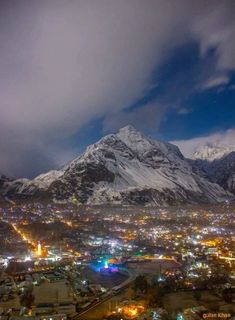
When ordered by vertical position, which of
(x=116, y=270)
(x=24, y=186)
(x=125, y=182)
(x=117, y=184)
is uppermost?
(x=24, y=186)

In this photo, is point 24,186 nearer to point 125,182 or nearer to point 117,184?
point 117,184

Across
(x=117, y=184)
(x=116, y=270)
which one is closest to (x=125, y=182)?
(x=117, y=184)

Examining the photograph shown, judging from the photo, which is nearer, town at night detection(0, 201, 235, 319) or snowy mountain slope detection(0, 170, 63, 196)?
town at night detection(0, 201, 235, 319)

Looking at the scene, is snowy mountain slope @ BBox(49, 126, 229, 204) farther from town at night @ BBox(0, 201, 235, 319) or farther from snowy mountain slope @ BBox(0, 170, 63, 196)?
town at night @ BBox(0, 201, 235, 319)

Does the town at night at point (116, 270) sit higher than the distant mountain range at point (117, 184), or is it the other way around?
the distant mountain range at point (117, 184)

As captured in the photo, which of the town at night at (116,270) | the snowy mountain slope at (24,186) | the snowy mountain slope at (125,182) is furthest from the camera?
the snowy mountain slope at (24,186)

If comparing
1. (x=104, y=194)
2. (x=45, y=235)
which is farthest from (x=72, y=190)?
(x=45, y=235)

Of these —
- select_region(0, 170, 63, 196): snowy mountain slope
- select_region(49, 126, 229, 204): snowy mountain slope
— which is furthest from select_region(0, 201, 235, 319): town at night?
select_region(0, 170, 63, 196): snowy mountain slope

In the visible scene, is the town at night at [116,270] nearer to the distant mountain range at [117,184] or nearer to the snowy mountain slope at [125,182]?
the distant mountain range at [117,184]

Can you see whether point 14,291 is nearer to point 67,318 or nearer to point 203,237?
point 67,318

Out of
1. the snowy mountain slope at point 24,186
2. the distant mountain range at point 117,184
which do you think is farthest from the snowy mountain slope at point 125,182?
the snowy mountain slope at point 24,186

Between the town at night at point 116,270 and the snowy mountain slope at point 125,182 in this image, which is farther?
the snowy mountain slope at point 125,182
